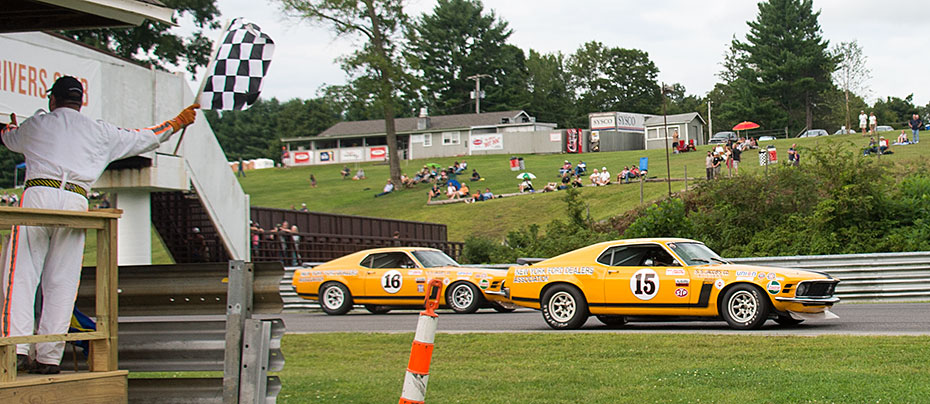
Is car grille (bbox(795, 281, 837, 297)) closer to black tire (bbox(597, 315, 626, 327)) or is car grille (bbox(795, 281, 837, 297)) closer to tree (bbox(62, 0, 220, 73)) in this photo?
black tire (bbox(597, 315, 626, 327))

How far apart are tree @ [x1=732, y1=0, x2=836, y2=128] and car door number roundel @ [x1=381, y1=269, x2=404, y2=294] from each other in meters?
79.4

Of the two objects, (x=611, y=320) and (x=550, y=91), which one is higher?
(x=550, y=91)

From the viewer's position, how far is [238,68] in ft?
32.8

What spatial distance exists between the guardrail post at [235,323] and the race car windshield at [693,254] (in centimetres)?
961

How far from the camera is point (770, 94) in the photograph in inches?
3799

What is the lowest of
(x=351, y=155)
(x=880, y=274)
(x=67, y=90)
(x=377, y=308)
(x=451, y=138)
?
(x=377, y=308)

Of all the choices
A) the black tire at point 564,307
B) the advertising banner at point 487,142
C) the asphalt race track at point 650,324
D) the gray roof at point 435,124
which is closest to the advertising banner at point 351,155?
the gray roof at point 435,124

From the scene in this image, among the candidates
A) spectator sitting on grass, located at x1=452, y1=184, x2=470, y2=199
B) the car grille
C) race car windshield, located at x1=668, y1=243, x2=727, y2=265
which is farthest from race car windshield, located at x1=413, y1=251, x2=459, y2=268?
spectator sitting on grass, located at x1=452, y1=184, x2=470, y2=199

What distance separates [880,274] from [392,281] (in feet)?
31.2

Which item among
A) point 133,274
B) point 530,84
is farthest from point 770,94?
point 133,274

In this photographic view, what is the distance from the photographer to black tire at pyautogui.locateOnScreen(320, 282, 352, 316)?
64.5 ft

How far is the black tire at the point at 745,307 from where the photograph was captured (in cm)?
1286

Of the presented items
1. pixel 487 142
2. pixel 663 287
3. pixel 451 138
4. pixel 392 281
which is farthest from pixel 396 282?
pixel 451 138

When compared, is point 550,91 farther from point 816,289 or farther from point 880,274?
point 816,289
